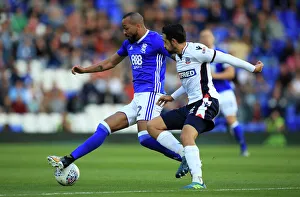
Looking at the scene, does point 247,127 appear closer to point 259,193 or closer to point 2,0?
point 2,0

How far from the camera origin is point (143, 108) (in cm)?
1056

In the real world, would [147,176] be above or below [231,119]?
below

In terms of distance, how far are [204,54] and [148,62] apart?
172 centimetres

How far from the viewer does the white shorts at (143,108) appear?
10562mm

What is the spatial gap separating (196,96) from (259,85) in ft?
48.9

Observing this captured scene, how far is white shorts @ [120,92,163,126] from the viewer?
1056 cm

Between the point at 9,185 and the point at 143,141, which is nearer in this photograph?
the point at 9,185

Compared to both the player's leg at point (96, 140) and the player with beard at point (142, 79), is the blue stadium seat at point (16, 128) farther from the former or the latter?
the player's leg at point (96, 140)

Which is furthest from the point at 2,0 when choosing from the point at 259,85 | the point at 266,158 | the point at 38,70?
the point at 266,158

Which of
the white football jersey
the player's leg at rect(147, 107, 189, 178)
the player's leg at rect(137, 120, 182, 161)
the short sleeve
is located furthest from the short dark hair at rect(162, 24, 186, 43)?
the player's leg at rect(137, 120, 182, 161)

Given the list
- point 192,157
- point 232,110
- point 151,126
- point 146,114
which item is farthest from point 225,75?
point 192,157

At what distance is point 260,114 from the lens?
23.1 meters

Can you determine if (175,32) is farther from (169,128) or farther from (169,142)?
(169,142)

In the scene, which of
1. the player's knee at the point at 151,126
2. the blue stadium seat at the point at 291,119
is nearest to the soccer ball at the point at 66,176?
the player's knee at the point at 151,126
